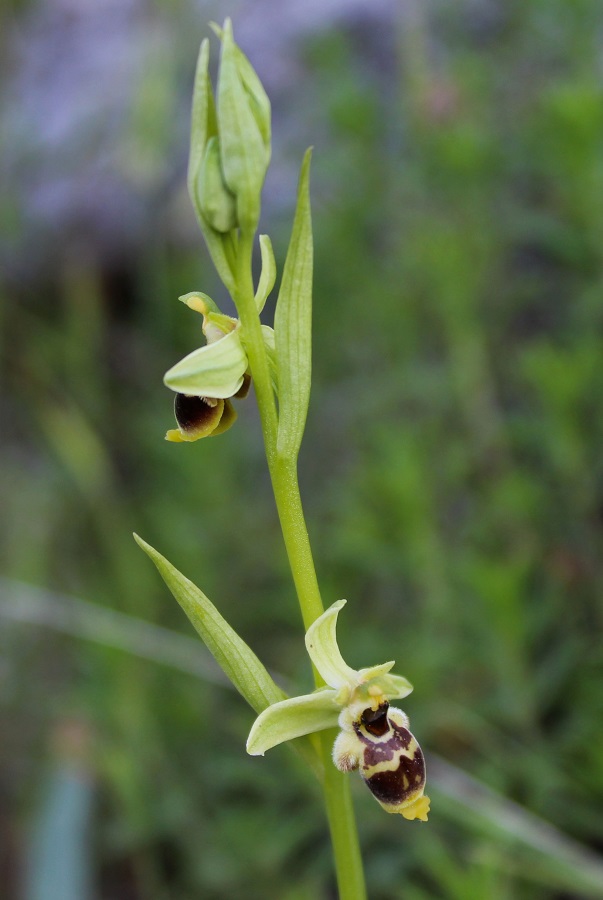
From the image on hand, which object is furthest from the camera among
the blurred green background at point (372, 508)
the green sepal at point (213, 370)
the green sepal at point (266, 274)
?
the blurred green background at point (372, 508)

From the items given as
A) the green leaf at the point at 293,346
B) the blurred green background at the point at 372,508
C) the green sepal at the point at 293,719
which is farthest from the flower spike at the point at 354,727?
the blurred green background at the point at 372,508

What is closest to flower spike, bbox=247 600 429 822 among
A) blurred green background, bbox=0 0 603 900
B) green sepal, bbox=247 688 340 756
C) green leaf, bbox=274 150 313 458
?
green sepal, bbox=247 688 340 756

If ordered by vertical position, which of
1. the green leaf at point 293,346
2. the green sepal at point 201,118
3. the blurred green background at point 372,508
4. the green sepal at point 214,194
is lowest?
the blurred green background at point 372,508

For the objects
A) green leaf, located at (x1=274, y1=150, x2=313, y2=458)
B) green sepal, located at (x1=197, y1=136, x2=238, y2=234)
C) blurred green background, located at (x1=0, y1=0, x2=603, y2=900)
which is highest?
green sepal, located at (x1=197, y1=136, x2=238, y2=234)

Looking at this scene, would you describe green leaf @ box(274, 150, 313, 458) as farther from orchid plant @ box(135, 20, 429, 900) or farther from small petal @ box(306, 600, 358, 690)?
small petal @ box(306, 600, 358, 690)

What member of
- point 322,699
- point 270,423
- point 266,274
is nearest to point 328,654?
point 322,699

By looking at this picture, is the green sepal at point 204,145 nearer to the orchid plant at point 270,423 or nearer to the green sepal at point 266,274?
the orchid plant at point 270,423

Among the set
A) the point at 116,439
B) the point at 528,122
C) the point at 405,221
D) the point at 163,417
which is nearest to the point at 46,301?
the point at 116,439

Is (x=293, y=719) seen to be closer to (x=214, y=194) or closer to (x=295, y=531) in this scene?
(x=295, y=531)

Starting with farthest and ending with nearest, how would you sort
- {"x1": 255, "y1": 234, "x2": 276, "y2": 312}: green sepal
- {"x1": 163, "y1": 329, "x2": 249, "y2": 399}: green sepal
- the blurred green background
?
the blurred green background
{"x1": 255, "y1": 234, "x2": 276, "y2": 312}: green sepal
{"x1": 163, "y1": 329, "x2": 249, "y2": 399}: green sepal
